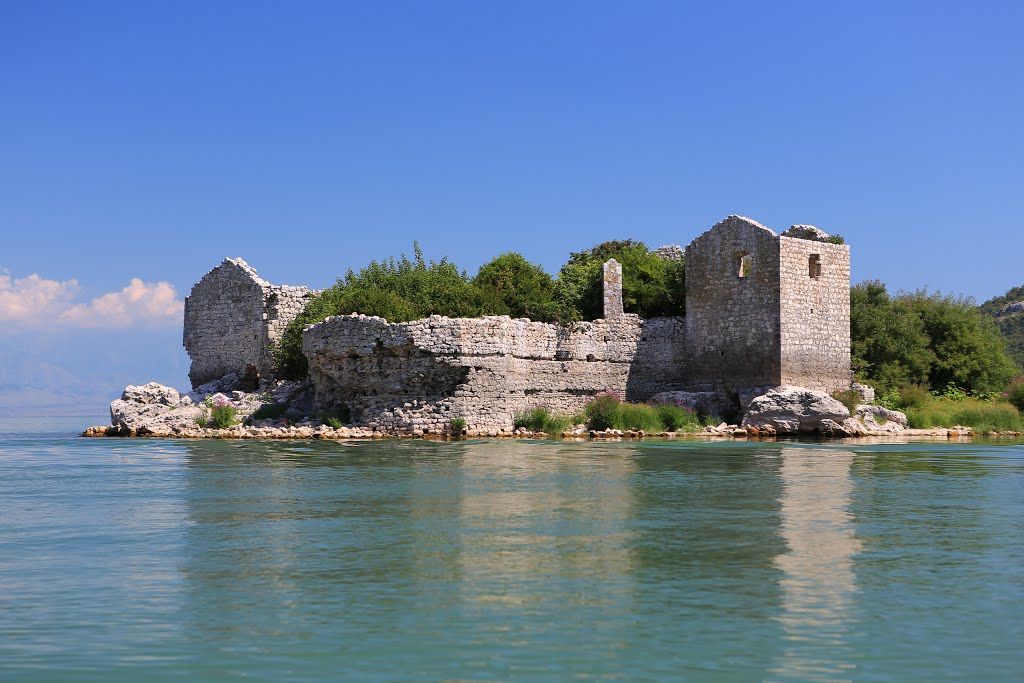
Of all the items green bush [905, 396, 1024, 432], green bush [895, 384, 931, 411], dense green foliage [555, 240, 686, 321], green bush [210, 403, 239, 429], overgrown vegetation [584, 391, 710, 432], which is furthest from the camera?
dense green foliage [555, 240, 686, 321]

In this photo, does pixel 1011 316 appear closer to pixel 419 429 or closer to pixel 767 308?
pixel 767 308

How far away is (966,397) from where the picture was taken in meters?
26.9

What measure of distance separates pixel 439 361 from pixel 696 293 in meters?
6.61

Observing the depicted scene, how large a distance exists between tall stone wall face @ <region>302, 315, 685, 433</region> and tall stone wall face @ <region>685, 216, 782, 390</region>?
1353mm

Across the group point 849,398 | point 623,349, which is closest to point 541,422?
point 623,349

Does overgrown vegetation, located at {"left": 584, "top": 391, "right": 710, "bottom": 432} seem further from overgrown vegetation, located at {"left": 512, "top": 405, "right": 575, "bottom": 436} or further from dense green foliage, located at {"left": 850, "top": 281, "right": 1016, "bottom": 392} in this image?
dense green foliage, located at {"left": 850, "top": 281, "right": 1016, "bottom": 392}

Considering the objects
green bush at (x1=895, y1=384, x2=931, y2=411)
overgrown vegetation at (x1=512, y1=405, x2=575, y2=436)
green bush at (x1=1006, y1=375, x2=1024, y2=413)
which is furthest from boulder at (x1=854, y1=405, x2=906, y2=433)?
overgrown vegetation at (x1=512, y1=405, x2=575, y2=436)

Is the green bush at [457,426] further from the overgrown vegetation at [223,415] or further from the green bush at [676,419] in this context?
the overgrown vegetation at [223,415]

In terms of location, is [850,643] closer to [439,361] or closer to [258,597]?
[258,597]

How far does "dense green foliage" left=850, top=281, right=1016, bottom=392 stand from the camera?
2669 cm

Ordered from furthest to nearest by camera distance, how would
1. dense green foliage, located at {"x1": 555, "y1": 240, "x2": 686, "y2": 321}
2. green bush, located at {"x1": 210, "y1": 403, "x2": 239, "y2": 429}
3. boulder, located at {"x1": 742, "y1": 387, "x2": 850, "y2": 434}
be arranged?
dense green foliage, located at {"x1": 555, "y1": 240, "x2": 686, "y2": 321} < green bush, located at {"x1": 210, "y1": 403, "x2": 239, "y2": 429} < boulder, located at {"x1": 742, "y1": 387, "x2": 850, "y2": 434}

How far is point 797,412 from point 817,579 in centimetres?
1522

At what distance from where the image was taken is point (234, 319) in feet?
94.8

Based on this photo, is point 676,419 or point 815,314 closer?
point 676,419
